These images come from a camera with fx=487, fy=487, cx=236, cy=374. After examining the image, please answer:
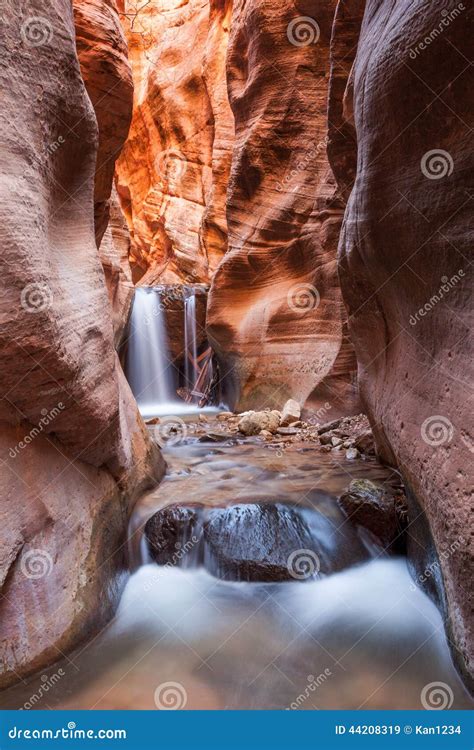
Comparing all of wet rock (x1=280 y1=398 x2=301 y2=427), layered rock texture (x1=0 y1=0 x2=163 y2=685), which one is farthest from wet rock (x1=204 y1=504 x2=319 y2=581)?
wet rock (x1=280 y1=398 x2=301 y2=427)

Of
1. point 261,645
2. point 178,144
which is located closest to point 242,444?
point 261,645

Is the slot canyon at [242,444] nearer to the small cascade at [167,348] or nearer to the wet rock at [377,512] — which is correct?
the wet rock at [377,512]

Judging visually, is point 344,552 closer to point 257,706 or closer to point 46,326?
point 257,706

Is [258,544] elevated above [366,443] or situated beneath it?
situated beneath

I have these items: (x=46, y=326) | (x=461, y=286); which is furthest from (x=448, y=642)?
(x=46, y=326)

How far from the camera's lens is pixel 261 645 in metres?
2.91

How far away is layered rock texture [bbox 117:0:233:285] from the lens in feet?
57.3

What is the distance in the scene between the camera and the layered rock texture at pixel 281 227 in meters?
8.61

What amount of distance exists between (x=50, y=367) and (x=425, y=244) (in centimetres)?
226

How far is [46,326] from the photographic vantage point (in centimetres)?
238

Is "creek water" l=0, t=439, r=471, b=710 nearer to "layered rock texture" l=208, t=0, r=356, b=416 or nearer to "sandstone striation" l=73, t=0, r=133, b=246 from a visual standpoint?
"sandstone striation" l=73, t=0, r=133, b=246

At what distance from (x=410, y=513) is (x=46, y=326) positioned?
289 centimetres

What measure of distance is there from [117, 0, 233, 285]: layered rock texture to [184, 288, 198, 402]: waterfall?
323 cm

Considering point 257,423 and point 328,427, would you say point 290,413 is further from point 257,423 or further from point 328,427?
point 328,427
